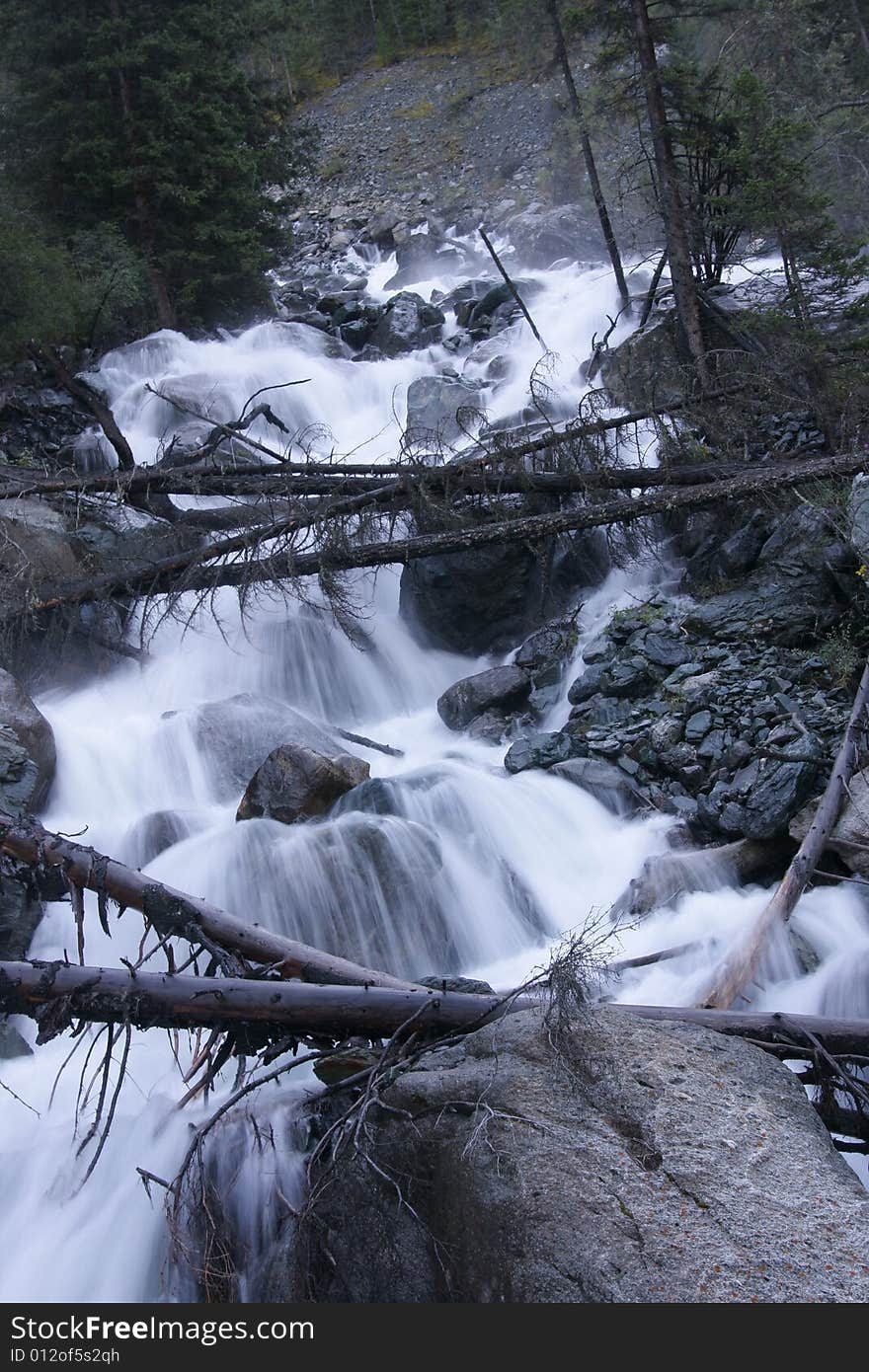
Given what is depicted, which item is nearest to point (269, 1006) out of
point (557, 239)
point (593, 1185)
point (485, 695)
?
point (593, 1185)

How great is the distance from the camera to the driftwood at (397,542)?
8.25m

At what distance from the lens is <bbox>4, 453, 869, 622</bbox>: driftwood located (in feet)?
27.1

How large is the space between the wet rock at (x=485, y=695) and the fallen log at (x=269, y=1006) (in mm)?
5584

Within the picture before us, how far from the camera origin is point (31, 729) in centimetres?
814

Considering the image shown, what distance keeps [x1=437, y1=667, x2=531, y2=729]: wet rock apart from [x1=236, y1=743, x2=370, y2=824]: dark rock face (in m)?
1.96

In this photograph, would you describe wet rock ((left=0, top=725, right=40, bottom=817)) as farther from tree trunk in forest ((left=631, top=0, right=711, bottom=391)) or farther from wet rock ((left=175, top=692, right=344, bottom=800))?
tree trunk in forest ((left=631, top=0, right=711, bottom=391))

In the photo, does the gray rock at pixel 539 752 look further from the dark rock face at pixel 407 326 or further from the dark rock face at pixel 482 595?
the dark rock face at pixel 407 326

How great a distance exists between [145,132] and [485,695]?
47.3ft

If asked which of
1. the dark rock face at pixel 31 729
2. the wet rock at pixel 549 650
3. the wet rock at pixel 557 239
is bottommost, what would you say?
the wet rock at pixel 549 650

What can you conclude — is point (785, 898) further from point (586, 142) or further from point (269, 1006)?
point (586, 142)

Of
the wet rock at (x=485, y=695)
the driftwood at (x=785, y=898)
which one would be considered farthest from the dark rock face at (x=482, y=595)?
the driftwood at (x=785, y=898)

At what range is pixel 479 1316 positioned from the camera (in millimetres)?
2836

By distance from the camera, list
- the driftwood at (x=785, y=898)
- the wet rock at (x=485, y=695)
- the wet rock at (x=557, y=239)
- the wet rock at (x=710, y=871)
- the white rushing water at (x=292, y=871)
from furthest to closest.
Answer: the wet rock at (x=557, y=239) → the wet rock at (x=485, y=695) → the wet rock at (x=710, y=871) → the driftwood at (x=785, y=898) → the white rushing water at (x=292, y=871)

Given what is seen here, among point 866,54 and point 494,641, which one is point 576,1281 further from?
point 866,54
